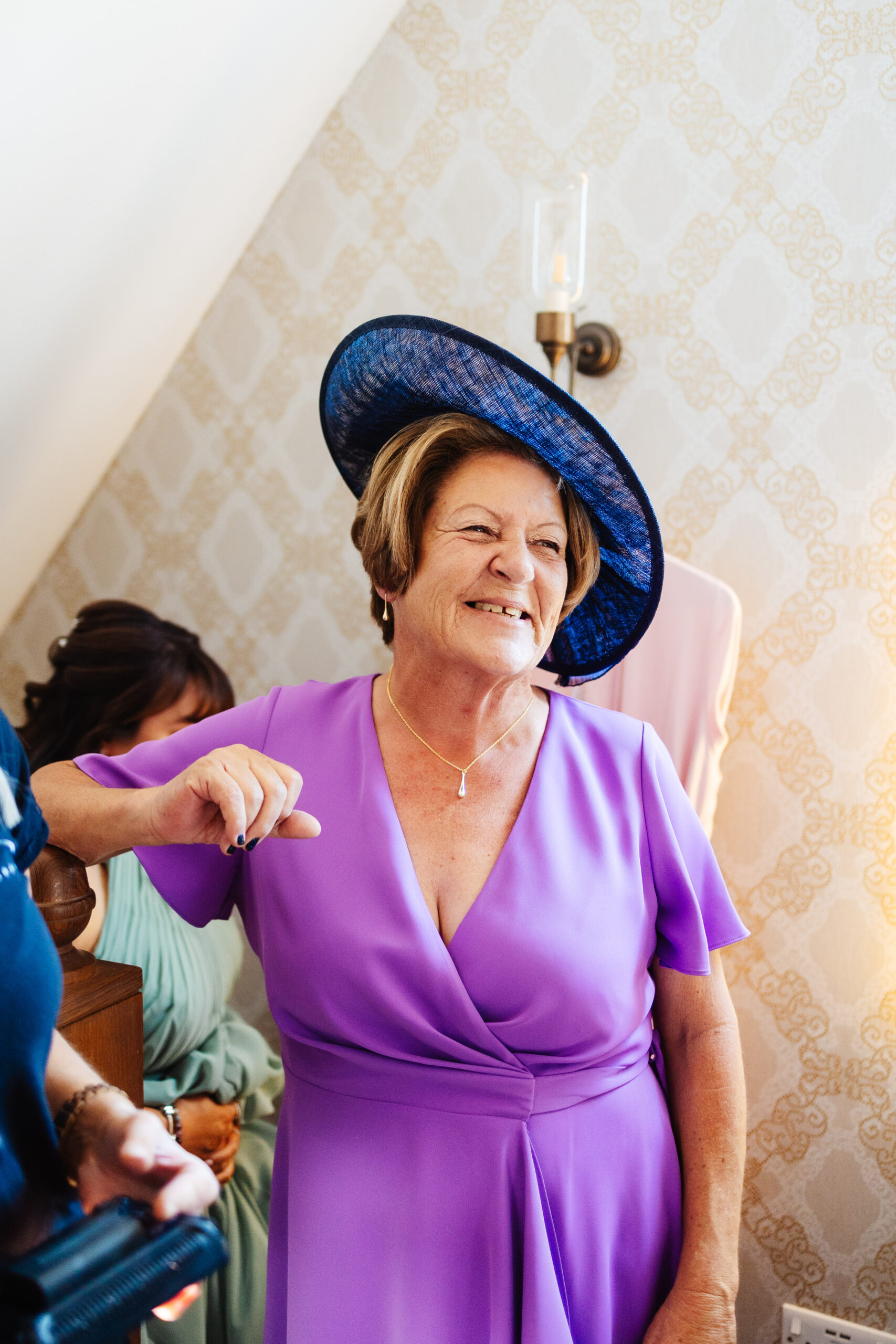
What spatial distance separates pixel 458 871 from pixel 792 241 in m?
1.37

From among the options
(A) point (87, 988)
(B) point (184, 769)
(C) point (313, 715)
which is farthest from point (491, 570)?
(A) point (87, 988)

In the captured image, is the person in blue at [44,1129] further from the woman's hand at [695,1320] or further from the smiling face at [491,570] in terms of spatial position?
the woman's hand at [695,1320]

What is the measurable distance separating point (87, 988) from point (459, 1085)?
39cm

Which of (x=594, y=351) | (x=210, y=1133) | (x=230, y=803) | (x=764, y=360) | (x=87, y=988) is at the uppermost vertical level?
(x=764, y=360)

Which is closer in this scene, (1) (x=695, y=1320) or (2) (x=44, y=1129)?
(2) (x=44, y=1129)

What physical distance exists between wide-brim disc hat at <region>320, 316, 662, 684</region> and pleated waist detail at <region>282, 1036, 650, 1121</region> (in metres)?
0.56

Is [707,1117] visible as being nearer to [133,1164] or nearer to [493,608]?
[493,608]

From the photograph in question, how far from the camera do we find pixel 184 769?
1.10 metres

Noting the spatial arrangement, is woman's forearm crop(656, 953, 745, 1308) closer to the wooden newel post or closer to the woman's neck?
the woman's neck

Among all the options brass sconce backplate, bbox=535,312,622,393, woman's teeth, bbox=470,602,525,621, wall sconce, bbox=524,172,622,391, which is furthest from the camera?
brass sconce backplate, bbox=535,312,622,393

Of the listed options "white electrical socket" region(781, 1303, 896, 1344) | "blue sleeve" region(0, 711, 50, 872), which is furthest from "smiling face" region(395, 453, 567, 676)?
"white electrical socket" region(781, 1303, 896, 1344)

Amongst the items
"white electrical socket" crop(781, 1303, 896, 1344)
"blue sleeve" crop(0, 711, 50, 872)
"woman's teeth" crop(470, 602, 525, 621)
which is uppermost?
"woman's teeth" crop(470, 602, 525, 621)

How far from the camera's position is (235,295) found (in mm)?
2246

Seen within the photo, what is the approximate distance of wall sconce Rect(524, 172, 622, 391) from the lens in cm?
171
